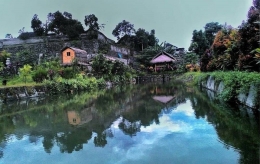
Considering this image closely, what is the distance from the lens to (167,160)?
14.2 ft

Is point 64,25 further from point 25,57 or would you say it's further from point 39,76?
point 39,76

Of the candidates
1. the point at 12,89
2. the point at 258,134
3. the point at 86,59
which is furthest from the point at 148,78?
the point at 258,134

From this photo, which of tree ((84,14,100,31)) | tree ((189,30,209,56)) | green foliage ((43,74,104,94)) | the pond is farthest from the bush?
tree ((189,30,209,56))

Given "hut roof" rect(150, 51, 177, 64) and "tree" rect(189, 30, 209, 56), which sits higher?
"tree" rect(189, 30, 209, 56)

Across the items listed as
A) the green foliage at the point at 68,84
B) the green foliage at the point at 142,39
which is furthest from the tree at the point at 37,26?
the green foliage at the point at 68,84

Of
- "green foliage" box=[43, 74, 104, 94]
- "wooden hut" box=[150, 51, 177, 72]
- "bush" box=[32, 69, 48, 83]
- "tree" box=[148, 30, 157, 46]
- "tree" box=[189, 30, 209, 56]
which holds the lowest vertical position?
"green foliage" box=[43, 74, 104, 94]

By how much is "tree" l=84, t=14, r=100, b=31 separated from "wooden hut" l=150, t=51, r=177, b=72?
10562 millimetres

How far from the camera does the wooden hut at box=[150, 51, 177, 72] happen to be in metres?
37.6

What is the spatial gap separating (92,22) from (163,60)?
41.6 feet

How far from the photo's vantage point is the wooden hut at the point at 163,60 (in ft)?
123

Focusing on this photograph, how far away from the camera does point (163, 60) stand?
3756 centimetres

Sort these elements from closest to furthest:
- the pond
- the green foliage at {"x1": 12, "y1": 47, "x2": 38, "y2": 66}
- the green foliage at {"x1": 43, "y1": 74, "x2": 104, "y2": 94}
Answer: the pond < the green foliage at {"x1": 43, "y1": 74, "x2": 104, "y2": 94} < the green foliage at {"x1": 12, "y1": 47, "x2": 38, "y2": 66}

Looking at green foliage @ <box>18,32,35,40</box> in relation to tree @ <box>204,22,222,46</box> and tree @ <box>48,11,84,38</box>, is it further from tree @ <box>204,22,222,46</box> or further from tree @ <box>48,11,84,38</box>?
tree @ <box>204,22,222,46</box>

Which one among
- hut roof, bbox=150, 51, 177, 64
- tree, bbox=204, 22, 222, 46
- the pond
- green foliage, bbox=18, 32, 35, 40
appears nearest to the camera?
the pond
